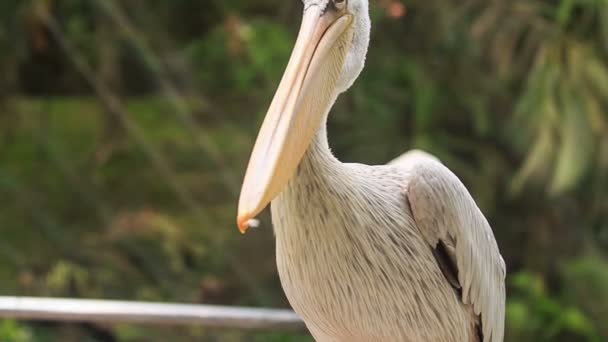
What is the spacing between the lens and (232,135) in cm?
207

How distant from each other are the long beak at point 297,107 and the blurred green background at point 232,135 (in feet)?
3.51

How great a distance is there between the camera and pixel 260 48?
183cm

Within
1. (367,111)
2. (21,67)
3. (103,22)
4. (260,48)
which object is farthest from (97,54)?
(367,111)

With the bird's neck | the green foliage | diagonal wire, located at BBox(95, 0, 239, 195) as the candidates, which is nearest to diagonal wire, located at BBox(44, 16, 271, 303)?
diagonal wire, located at BBox(95, 0, 239, 195)

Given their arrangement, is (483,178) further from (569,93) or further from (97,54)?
(97,54)

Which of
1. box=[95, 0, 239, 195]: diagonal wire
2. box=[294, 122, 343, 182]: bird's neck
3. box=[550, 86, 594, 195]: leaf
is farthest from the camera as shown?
box=[95, 0, 239, 195]: diagonal wire

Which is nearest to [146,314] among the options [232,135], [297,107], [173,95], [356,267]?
[356,267]

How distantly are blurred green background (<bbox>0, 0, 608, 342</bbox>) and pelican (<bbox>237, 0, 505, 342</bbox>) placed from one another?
3.24 feet

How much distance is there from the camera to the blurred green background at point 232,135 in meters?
1.79

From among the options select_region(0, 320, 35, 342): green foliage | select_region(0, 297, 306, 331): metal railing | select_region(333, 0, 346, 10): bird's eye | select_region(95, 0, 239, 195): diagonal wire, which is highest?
select_region(333, 0, 346, 10): bird's eye

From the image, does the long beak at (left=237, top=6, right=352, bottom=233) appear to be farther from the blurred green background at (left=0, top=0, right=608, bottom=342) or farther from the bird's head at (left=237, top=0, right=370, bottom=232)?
the blurred green background at (left=0, top=0, right=608, bottom=342)

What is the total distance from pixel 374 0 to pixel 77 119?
3.65 ft

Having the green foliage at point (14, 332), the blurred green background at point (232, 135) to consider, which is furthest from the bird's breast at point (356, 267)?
the green foliage at point (14, 332)

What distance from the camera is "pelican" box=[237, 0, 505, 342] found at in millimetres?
567
